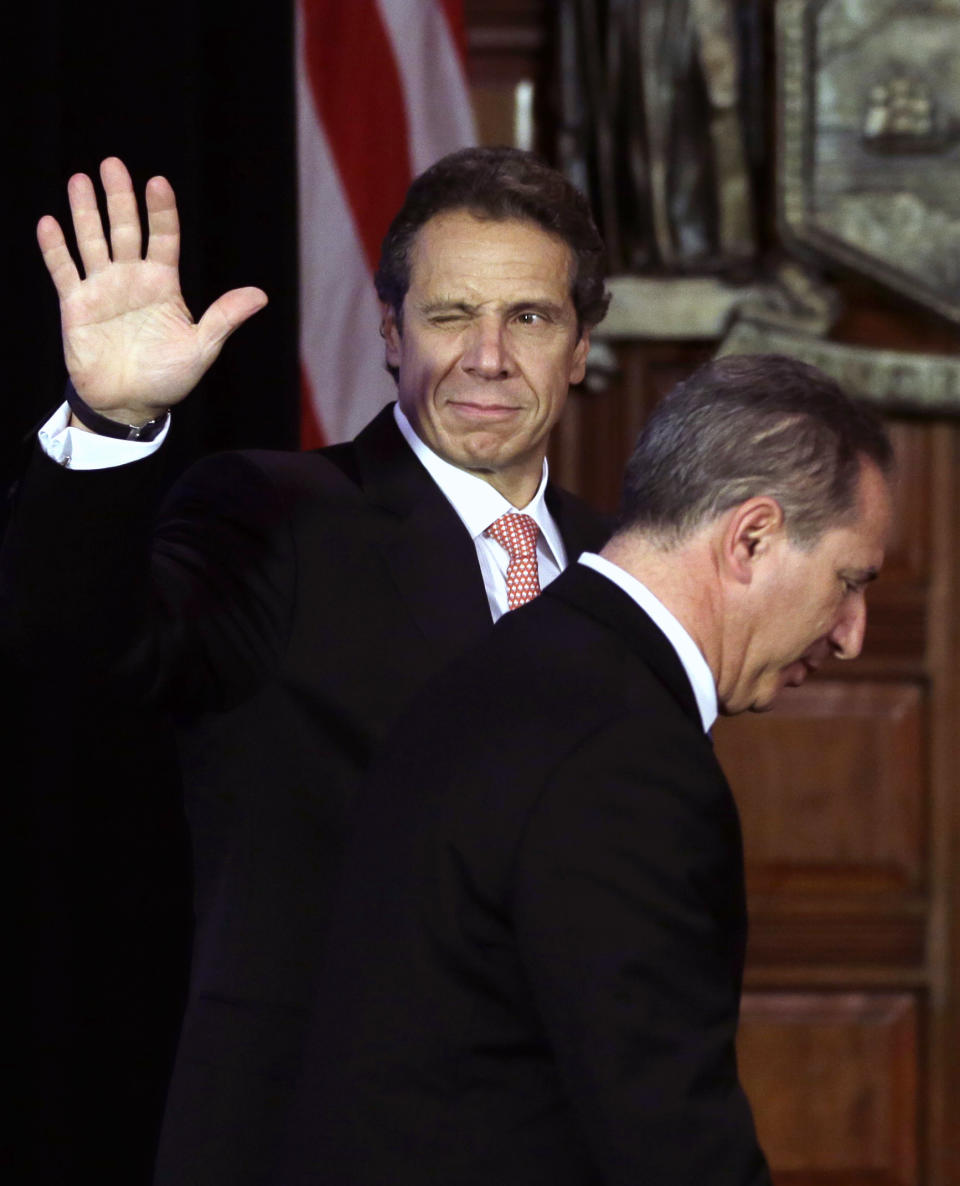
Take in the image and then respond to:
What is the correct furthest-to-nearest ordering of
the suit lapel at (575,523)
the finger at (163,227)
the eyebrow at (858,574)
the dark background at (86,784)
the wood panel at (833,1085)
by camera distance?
the wood panel at (833,1085) → the dark background at (86,784) → the suit lapel at (575,523) → the finger at (163,227) → the eyebrow at (858,574)

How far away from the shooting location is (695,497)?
4.13 feet

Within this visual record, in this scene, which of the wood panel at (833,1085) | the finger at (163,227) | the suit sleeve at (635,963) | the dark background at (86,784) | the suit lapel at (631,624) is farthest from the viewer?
the wood panel at (833,1085)

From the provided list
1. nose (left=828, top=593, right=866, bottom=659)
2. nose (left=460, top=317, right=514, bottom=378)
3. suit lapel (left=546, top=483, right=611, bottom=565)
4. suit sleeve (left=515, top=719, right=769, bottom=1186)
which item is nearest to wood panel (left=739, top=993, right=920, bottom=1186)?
suit lapel (left=546, top=483, right=611, bottom=565)

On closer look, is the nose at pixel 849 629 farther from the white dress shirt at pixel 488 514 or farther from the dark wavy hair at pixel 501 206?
the dark wavy hair at pixel 501 206

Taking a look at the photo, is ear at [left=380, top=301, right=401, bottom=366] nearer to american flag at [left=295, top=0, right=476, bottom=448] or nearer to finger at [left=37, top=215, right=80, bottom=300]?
finger at [left=37, top=215, right=80, bottom=300]

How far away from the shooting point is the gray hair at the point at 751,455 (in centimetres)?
126

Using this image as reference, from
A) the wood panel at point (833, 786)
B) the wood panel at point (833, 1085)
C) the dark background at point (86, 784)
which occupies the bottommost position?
the wood panel at point (833, 1085)

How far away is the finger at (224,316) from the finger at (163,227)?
5cm

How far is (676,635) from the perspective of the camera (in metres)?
1.23

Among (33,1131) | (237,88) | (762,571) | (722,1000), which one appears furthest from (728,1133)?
(237,88)

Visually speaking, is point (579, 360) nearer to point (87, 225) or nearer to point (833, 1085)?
point (87, 225)

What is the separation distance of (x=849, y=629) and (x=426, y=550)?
0.49 meters

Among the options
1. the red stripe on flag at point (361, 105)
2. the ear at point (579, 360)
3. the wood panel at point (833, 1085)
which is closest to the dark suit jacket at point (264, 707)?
the ear at point (579, 360)

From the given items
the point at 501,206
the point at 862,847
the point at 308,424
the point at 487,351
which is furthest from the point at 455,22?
the point at 862,847
